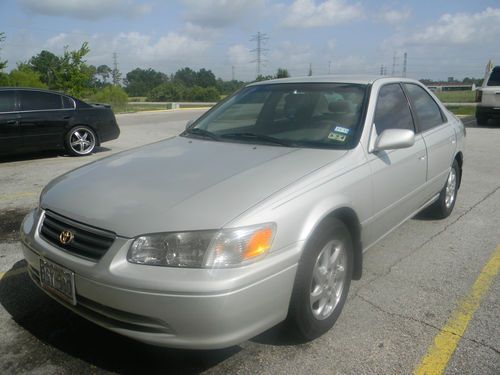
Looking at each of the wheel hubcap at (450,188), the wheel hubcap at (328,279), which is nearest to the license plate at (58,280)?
the wheel hubcap at (328,279)

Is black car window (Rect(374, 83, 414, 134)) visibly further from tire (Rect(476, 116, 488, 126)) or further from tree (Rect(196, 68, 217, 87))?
tree (Rect(196, 68, 217, 87))

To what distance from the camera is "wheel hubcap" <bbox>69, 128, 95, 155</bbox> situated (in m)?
9.13

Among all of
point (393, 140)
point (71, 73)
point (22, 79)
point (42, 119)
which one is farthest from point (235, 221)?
point (22, 79)

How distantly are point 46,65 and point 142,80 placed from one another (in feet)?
179

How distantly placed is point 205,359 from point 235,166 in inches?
44.3

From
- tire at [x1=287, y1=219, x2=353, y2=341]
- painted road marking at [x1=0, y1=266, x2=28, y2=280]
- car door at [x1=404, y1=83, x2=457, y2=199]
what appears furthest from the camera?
car door at [x1=404, y1=83, x2=457, y2=199]

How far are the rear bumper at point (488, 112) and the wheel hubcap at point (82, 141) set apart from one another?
1185cm

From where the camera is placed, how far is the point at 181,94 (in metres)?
67.5

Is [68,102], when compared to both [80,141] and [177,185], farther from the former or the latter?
[177,185]

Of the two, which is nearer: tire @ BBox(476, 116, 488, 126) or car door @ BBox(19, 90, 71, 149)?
car door @ BBox(19, 90, 71, 149)

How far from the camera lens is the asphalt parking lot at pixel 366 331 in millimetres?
2451

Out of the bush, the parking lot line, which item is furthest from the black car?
the bush

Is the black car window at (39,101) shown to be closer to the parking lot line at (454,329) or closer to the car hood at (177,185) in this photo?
the car hood at (177,185)

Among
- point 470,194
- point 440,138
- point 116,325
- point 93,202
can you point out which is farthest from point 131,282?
point 470,194
